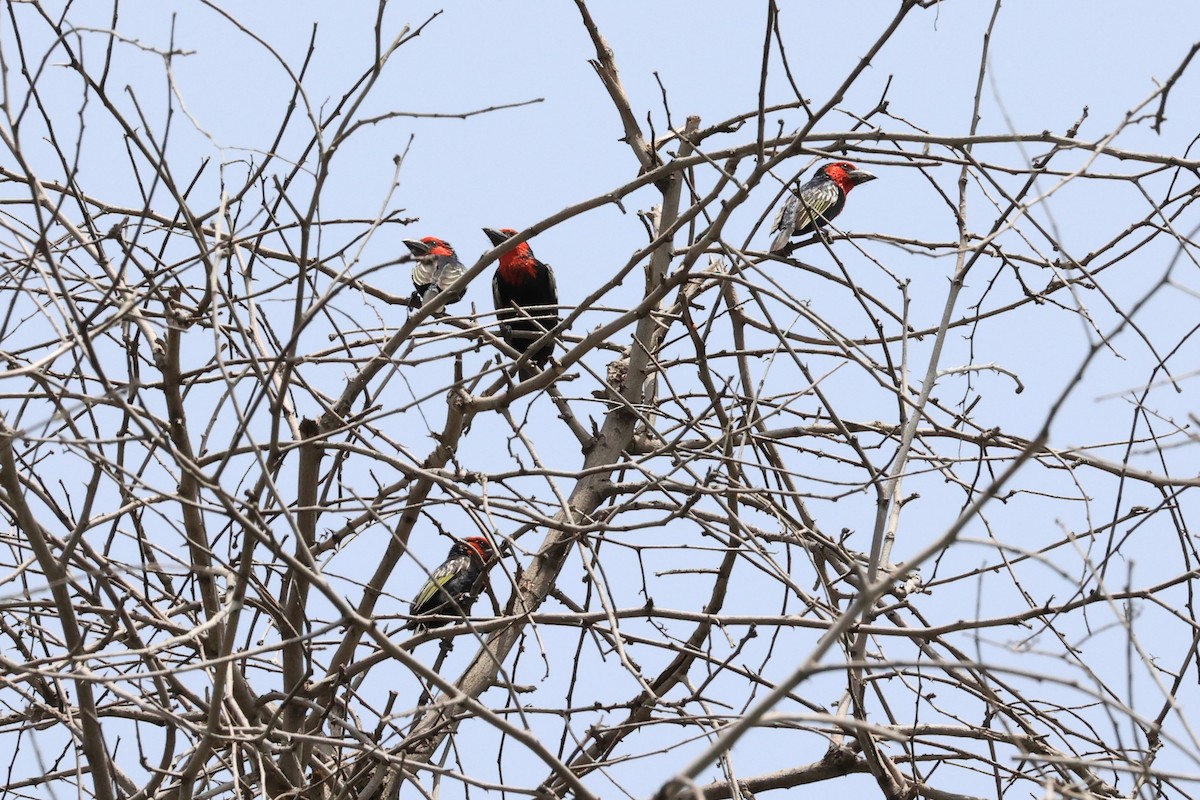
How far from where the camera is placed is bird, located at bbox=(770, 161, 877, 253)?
5965 millimetres

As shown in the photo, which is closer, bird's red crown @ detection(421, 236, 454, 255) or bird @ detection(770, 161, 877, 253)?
bird @ detection(770, 161, 877, 253)

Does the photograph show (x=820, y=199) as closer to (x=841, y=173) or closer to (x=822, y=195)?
(x=822, y=195)

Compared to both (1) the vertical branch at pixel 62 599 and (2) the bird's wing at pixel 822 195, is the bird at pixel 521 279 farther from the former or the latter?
(1) the vertical branch at pixel 62 599

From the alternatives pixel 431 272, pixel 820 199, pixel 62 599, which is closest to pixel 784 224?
pixel 820 199

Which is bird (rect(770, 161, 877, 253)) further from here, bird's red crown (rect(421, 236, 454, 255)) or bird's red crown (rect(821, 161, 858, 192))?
bird's red crown (rect(421, 236, 454, 255))

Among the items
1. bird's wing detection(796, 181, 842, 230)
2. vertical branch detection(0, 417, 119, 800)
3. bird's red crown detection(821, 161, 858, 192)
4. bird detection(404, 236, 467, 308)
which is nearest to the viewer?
vertical branch detection(0, 417, 119, 800)

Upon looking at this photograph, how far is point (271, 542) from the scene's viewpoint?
2283 mm

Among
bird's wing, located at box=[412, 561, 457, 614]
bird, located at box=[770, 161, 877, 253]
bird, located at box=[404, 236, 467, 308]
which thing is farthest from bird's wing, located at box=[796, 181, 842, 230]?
bird's wing, located at box=[412, 561, 457, 614]

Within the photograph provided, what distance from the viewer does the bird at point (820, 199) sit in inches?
235

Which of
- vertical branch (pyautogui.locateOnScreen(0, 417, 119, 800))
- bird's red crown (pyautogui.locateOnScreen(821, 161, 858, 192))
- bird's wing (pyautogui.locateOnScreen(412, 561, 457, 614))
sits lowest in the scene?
vertical branch (pyautogui.locateOnScreen(0, 417, 119, 800))

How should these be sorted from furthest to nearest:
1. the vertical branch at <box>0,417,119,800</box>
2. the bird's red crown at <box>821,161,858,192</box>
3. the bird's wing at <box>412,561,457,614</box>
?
1. the bird's red crown at <box>821,161,858,192</box>
2. the bird's wing at <box>412,561,457,614</box>
3. the vertical branch at <box>0,417,119,800</box>

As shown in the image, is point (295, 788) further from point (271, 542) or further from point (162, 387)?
point (271, 542)

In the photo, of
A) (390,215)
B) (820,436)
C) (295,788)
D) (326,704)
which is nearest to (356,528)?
(326,704)

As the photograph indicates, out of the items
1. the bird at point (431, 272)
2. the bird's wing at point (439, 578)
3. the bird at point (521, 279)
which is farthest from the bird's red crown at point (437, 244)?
the bird's wing at point (439, 578)
